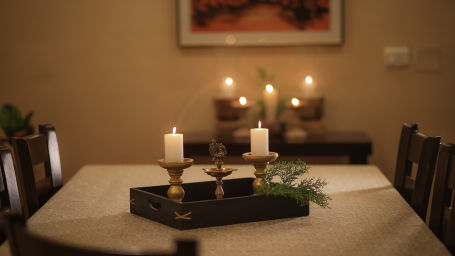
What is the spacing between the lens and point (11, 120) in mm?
3057

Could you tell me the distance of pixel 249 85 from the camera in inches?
129

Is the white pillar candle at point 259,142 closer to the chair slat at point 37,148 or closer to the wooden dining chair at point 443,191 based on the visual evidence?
the wooden dining chair at point 443,191

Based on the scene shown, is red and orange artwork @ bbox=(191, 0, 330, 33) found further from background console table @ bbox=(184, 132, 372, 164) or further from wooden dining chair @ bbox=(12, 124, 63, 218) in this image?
wooden dining chair @ bbox=(12, 124, 63, 218)

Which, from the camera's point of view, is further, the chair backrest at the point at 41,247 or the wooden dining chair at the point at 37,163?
the wooden dining chair at the point at 37,163

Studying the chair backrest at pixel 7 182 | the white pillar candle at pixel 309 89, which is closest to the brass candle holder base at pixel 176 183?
the chair backrest at pixel 7 182

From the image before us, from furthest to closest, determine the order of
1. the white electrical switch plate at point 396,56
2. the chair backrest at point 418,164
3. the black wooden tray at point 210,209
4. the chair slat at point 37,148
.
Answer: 1. the white electrical switch plate at point 396,56
2. the chair slat at point 37,148
3. the chair backrest at point 418,164
4. the black wooden tray at point 210,209

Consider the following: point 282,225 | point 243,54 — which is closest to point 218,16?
point 243,54

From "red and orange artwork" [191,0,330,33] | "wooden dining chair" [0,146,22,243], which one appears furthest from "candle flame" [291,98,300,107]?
"wooden dining chair" [0,146,22,243]

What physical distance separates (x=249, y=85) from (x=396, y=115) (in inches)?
35.2

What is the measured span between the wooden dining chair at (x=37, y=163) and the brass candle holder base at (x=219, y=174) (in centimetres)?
65

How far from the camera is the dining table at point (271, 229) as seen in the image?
3.89 feet

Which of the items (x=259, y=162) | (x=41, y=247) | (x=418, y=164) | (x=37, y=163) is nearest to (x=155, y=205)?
(x=259, y=162)

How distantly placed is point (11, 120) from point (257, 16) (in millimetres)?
1532

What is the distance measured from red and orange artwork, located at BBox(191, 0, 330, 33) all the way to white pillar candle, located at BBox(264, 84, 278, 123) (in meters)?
0.41
